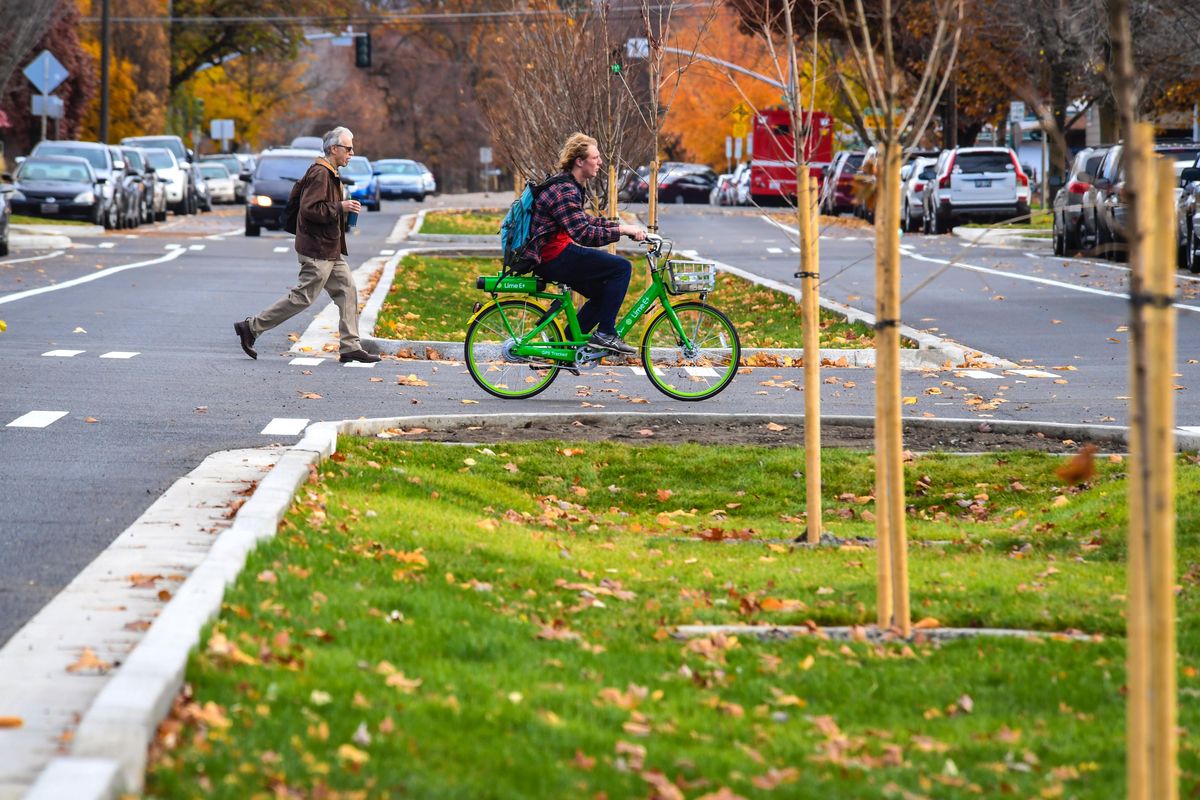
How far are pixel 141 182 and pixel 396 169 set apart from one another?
27459mm

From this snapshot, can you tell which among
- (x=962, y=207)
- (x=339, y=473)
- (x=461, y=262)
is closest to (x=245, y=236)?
(x=461, y=262)

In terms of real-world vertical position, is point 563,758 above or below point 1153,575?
below

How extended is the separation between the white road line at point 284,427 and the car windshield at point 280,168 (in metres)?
29.4

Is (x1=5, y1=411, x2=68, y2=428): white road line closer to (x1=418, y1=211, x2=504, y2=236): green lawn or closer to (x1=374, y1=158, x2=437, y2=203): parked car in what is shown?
(x1=418, y1=211, x2=504, y2=236): green lawn

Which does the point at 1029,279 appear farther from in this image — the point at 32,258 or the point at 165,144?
the point at 165,144

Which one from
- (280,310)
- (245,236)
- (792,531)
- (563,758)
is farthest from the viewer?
(245,236)

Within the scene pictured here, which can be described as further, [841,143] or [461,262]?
[841,143]

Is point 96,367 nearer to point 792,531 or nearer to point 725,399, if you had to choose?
point 725,399

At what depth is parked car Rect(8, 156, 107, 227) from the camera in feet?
131

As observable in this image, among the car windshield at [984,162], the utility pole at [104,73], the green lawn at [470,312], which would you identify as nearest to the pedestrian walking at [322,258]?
the green lawn at [470,312]

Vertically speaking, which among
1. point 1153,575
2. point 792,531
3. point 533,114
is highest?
point 533,114

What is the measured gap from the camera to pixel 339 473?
889 centimetres

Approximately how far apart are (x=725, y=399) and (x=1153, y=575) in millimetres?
9434

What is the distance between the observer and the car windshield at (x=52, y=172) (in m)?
40.2
